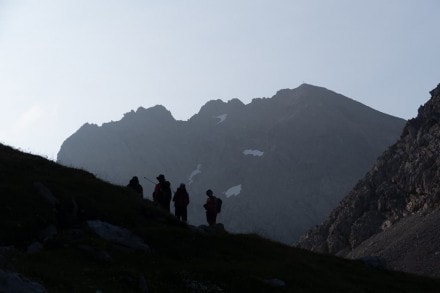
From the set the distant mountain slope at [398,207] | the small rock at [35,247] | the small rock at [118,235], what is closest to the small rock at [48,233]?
the small rock at [35,247]

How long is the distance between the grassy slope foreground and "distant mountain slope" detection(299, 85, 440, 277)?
52.2 m

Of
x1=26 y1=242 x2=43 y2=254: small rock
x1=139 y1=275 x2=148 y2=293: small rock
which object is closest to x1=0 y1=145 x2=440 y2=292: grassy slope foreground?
x1=139 y1=275 x2=148 y2=293: small rock

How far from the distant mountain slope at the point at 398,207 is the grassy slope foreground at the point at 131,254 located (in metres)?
52.2

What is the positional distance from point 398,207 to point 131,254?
301 ft

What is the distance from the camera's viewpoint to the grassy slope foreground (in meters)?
22.3

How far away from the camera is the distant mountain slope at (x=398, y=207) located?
282ft

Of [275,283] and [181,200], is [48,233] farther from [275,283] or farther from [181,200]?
[275,283]

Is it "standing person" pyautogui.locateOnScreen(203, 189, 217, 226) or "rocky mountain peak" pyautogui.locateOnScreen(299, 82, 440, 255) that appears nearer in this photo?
"standing person" pyautogui.locateOnScreen(203, 189, 217, 226)

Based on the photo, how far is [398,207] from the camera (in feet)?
360

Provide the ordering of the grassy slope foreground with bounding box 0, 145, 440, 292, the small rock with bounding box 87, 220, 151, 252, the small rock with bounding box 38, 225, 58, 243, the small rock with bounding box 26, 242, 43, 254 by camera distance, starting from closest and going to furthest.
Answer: the grassy slope foreground with bounding box 0, 145, 440, 292 → the small rock with bounding box 26, 242, 43, 254 → the small rock with bounding box 87, 220, 151, 252 → the small rock with bounding box 38, 225, 58, 243

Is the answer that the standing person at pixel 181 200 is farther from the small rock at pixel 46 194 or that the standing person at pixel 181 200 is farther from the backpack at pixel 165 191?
the small rock at pixel 46 194

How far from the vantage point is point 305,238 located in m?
128

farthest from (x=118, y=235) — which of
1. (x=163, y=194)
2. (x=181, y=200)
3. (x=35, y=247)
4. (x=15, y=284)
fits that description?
(x=15, y=284)

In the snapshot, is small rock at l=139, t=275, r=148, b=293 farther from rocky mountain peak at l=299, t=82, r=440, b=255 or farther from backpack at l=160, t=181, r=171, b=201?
rocky mountain peak at l=299, t=82, r=440, b=255
